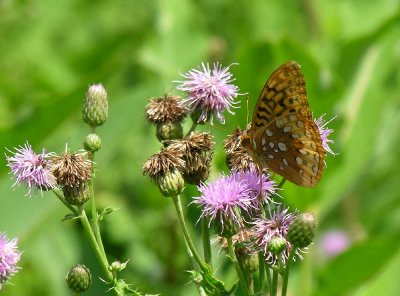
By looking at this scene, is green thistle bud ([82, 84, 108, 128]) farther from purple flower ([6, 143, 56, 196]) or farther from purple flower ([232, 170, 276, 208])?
purple flower ([232, 170, 276, 208])

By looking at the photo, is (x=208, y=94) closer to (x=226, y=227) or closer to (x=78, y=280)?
(x=226, y=227)

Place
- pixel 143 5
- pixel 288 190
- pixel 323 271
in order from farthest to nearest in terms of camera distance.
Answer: pixel 143 5, pixel 288 190, pixel 323 271

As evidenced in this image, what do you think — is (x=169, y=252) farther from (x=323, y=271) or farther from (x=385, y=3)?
(x=385, y=3)

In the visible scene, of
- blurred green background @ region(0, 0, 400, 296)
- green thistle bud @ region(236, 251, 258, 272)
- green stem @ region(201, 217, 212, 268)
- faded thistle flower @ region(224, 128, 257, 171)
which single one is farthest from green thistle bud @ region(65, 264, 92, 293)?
blurred green background @ region(0, 0, 400, 296)

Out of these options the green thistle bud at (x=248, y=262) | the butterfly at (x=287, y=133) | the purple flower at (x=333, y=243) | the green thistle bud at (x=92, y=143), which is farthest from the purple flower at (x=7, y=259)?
the purple flower at (x=333, y=243)

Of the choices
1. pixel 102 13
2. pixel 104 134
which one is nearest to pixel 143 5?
pixel 102 13

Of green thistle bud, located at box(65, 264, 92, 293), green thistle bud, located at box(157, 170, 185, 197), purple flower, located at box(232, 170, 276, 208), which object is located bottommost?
green thistle bud, located at box(65, 264, 92, 293)

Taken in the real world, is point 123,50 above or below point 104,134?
above
